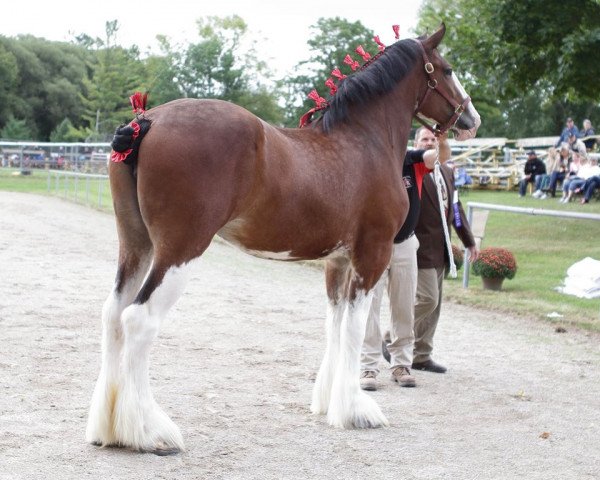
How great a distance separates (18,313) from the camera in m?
8.23

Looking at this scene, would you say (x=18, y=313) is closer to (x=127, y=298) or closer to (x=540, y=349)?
(x=127, y=298)

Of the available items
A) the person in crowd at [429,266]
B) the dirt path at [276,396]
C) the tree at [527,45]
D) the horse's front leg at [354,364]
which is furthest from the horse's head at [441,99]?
the tree at [527,45]

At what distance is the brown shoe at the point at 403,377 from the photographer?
6.28 meters

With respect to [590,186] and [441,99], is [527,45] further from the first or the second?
[441,99]

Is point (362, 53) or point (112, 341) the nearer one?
point (112, 341)

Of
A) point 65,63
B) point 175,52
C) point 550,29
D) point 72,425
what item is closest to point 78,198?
point 550,29

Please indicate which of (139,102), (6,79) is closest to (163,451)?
(139,102)

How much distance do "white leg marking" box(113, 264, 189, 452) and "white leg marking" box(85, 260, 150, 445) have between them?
0.06m

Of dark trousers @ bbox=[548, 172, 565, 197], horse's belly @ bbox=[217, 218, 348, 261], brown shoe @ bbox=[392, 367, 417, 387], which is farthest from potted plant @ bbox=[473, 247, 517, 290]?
dark trousers @ bbox=[548, 172, 565, 197]

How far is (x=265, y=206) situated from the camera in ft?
15.1

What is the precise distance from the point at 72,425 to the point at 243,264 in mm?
8503

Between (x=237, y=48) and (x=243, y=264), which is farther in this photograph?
(x=237, y=48)

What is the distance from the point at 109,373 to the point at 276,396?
5.24 feet

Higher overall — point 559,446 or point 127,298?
point 127,298
